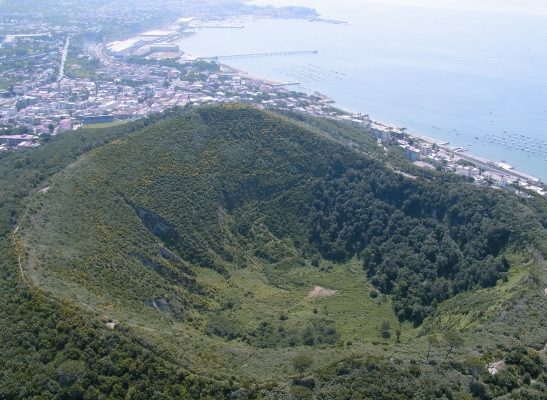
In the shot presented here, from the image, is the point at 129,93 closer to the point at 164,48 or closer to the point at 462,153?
the point at 164,48

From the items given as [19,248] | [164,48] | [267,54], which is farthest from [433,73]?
[19,248]

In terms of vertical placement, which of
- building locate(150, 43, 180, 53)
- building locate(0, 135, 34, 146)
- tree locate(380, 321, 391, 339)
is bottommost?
building locate(150, 43, 180, 53)

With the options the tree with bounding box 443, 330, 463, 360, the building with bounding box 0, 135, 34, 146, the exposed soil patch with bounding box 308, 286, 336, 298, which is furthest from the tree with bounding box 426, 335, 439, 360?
the building with bounding box 0, 135, 34, 146

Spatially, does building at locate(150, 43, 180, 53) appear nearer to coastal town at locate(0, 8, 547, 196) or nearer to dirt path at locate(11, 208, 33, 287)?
coastal town at locate(0, 8, 547, 196)

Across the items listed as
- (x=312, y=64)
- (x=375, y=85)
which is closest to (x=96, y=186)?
(x=375, y=85)

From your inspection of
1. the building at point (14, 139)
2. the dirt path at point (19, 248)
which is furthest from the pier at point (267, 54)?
the dirt path at point (19, 248)

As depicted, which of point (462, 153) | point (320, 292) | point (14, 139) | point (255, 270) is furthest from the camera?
point (462, 153)

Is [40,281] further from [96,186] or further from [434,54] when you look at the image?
[434,54]
